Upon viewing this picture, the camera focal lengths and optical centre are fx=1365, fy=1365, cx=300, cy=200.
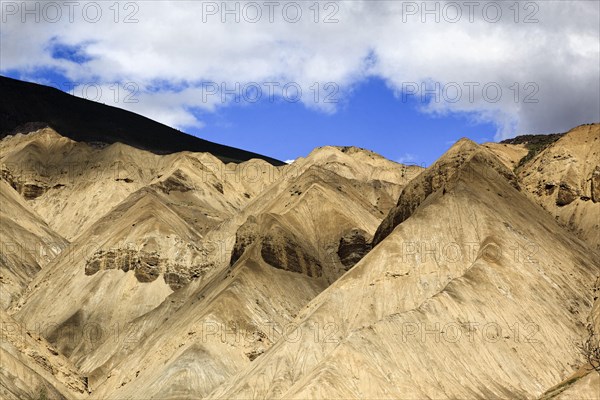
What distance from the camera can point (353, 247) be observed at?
4798 inches

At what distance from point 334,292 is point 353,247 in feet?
79.5

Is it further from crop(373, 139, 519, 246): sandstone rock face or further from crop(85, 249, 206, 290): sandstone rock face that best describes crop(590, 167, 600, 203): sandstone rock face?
crop(85, 249, 206, 290): sandstone rock face

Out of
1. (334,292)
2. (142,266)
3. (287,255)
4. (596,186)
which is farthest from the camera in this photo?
(142,266)

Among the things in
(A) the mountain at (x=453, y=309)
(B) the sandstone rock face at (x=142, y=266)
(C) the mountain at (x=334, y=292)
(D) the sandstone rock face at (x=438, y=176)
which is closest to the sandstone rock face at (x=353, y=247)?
(C) the mountain at (x=334, y=292)

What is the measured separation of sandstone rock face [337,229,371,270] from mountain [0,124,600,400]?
150 millimetres

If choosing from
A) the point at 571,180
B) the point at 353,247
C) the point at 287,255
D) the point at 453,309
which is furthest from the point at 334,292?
the point at 571,180

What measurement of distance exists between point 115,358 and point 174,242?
30.5 metres

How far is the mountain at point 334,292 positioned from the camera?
83.7m

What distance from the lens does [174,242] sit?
5733 inches

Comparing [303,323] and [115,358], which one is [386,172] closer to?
[115,358]

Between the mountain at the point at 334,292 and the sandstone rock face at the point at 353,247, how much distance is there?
0.49 feet

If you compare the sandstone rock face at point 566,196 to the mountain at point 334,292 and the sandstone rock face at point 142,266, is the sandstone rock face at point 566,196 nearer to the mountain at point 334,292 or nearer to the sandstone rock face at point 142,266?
the mountain at point 334,292

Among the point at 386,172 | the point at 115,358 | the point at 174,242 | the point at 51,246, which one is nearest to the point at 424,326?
the point at 115,358

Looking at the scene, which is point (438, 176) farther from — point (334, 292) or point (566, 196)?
point (566, 196)
